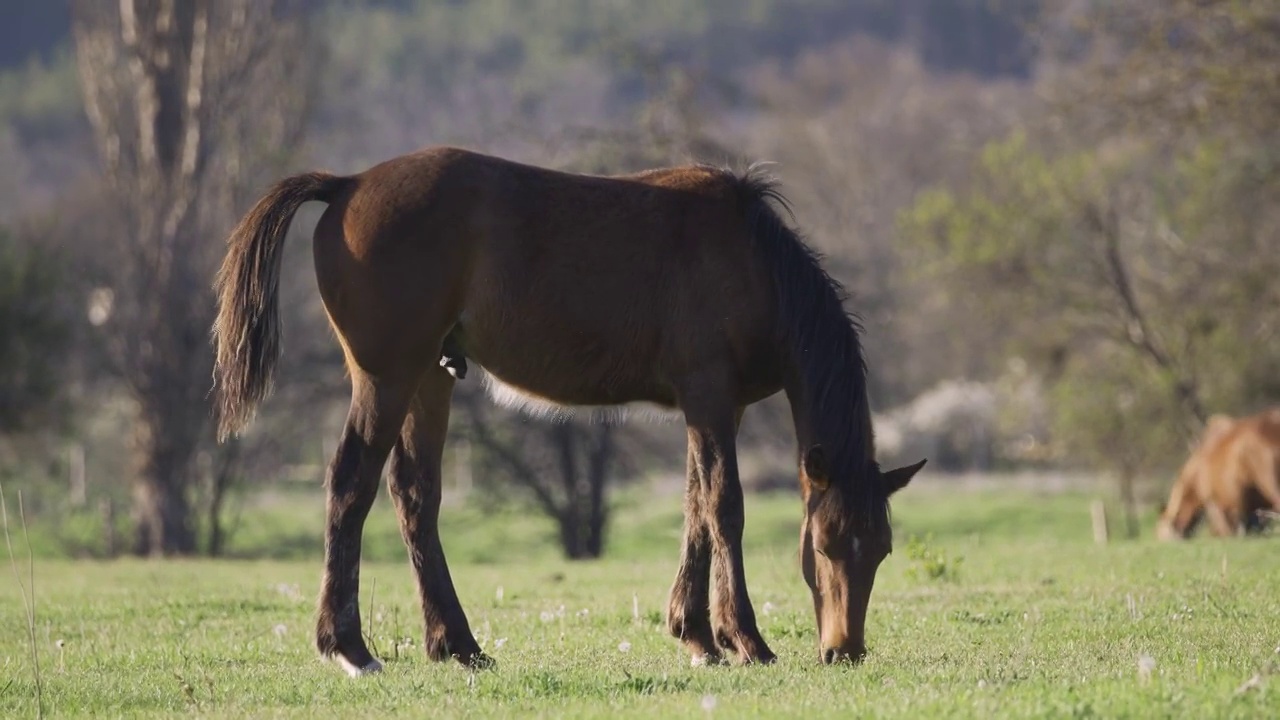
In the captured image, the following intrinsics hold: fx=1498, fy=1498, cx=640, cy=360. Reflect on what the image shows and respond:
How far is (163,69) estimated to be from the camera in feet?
71.7

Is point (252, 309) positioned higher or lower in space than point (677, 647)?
higher

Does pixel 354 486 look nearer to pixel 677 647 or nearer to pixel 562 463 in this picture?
pixel 677 647

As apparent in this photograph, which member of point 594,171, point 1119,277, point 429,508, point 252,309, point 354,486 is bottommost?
point 429,508

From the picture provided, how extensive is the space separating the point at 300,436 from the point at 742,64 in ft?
380

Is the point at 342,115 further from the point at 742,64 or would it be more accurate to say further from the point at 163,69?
the point at 742,64

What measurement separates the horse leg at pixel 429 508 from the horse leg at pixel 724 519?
117 centimetres

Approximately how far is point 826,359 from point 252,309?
9.02 feet

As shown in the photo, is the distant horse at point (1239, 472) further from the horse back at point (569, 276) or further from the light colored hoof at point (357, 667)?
the light colored hoof at point (357, 667)

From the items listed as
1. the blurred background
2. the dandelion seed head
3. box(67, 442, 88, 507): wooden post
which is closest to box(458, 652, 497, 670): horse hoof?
the dandelion seed head

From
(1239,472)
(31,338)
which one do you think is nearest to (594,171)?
(31,338)

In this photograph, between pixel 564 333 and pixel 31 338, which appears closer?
pixel 564 333

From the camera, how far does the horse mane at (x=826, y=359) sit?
6.85m

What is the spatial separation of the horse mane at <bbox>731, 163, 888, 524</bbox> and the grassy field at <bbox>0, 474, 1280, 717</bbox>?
0.83m

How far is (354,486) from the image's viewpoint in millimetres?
7023
